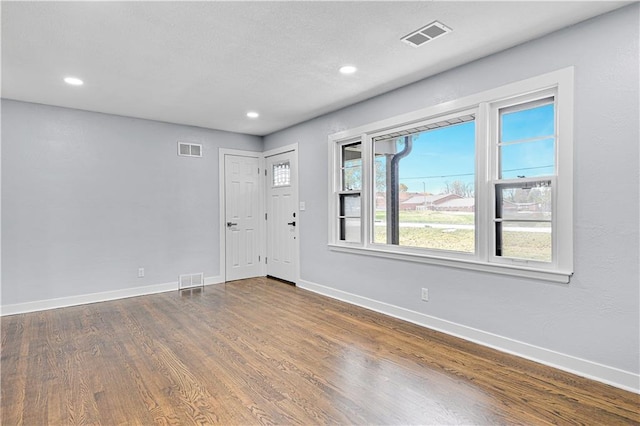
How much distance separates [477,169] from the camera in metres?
3.10

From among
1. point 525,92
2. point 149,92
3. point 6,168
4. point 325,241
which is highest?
point 149,92

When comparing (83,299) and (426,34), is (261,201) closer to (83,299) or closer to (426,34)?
(83,299)

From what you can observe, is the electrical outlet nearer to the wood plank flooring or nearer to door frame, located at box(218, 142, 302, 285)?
the wood plank flooring

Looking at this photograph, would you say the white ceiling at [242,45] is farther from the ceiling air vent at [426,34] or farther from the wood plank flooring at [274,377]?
the wood plank flooring at [274,377]

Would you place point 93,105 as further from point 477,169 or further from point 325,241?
point 477,169

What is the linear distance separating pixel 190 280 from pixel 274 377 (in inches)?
132

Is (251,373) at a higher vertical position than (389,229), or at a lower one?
lower

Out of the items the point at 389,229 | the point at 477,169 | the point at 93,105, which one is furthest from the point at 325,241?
the point at 93,105

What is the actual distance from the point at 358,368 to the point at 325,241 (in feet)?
7.94

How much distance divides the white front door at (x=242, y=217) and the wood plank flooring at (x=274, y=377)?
2023mm

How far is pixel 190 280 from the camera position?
5.37m

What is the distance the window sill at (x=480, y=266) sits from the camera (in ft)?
8.47

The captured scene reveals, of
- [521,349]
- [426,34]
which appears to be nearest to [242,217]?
[426,34]

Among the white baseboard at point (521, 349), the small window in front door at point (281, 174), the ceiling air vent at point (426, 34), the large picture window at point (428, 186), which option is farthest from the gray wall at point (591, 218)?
the small window in front door at point (281, 174)
